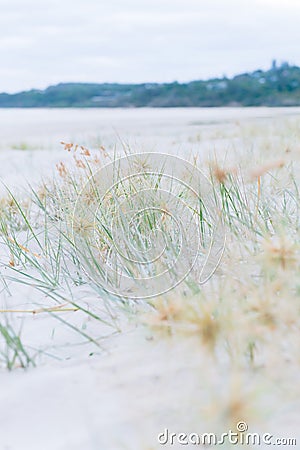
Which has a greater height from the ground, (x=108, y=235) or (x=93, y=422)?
(x=108, y=235)

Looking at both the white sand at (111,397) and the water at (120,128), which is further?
the water at (120,128)

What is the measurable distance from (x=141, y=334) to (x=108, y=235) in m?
0.63

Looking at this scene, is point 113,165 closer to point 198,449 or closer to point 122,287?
point 122,287

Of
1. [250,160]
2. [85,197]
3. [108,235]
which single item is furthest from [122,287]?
[250,160]

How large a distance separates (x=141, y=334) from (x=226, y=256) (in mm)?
365

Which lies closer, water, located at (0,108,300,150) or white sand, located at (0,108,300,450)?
white sand, located at (0,108,300,450)

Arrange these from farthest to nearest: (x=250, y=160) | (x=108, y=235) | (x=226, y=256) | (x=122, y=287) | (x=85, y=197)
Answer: (x=250, y=160) → (x=85, y=197) → (x=108, y=235) → (x=122, y=287) → (x=226, y=256)

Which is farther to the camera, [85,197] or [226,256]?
[85,197]

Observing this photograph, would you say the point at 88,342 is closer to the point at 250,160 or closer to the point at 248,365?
the point at 248,365

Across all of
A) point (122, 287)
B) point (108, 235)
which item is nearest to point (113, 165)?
point (108, 235)

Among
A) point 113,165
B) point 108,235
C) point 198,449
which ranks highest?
point 113,165

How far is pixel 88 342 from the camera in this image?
4.30 feet

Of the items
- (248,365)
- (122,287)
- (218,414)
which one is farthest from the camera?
(122,287)

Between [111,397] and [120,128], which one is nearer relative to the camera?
[111,397]
